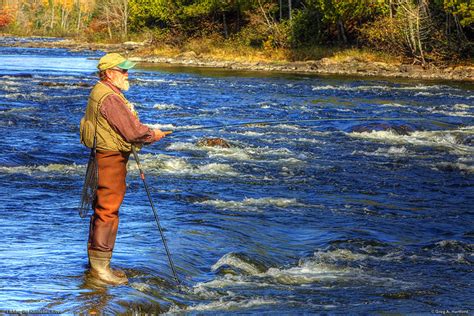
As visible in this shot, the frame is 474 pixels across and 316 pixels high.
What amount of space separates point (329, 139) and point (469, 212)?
245 inches

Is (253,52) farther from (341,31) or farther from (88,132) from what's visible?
(88,132)

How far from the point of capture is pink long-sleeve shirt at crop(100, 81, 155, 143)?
19.2 feet

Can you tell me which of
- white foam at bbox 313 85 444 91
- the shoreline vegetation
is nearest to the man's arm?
white foam at bbox 313 85 444 91

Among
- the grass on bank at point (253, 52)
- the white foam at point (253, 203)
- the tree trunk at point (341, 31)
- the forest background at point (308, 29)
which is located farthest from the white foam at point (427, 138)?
the tree trunk at point (341, 31)

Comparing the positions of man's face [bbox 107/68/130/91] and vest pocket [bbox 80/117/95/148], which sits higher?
man's face [bbox 107/68/130/91]

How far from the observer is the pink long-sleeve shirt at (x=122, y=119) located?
584 cm

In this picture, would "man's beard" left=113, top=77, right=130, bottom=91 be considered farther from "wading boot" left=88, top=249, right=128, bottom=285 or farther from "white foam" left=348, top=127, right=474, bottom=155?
"white foam" left=348, top=127, right=474, bottom=155

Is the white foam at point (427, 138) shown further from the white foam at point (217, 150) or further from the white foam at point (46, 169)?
the white foam at point (46, 169)

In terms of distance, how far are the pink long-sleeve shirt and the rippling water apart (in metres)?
1.23

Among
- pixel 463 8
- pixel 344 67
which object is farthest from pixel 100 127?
pixel 344 67

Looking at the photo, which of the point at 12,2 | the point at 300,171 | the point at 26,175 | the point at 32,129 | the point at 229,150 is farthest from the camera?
the point at 12,2

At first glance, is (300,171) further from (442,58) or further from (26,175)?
(442,58)

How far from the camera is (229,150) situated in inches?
557

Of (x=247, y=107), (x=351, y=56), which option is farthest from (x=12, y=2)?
(x=247, y=107)
